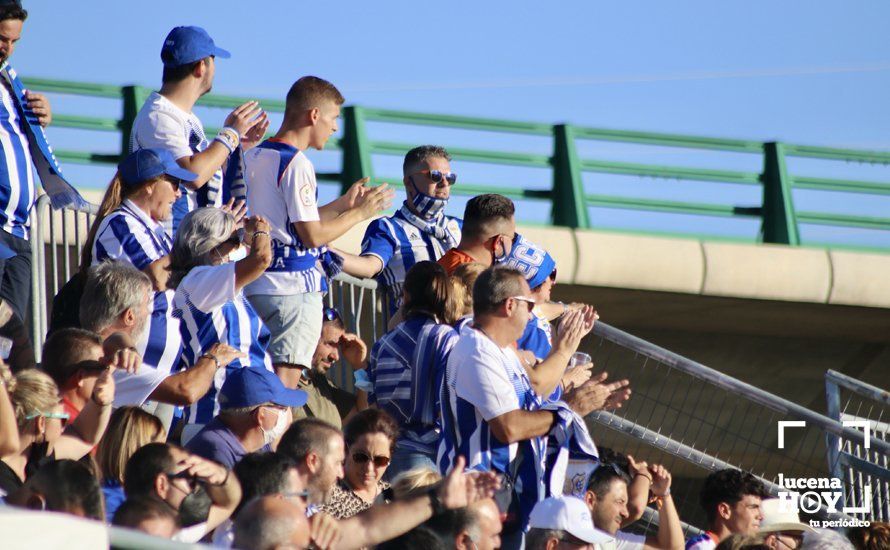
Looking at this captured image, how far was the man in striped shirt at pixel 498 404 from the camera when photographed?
23.1 ft

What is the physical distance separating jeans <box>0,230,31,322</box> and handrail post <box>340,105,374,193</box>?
617 cm

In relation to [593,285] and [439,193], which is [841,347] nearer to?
[593,285]

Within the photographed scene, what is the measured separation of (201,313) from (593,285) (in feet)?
23.0

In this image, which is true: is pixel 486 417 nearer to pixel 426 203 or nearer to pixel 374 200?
pixel 374 200

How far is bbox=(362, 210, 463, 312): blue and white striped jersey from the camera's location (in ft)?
31.0

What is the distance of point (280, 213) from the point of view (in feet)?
27.8

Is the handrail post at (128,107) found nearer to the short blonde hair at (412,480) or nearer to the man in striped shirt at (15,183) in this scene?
the man in striped shirt at (15,183)

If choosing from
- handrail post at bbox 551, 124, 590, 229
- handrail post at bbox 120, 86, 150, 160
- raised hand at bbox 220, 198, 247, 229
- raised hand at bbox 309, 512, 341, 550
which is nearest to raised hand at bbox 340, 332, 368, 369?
raised hand at bbox 220, 198, 247, 229

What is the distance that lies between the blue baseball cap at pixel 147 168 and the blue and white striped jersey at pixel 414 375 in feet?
4.30

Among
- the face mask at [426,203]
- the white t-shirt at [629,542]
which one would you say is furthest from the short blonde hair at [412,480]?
the face mask at [426,203]

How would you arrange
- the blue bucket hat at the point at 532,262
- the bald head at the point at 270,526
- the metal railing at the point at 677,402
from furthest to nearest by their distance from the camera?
the metal railing at the point at 677,402 < the blue bucket hat at the point at 532,262 < the bald head at the point at 270,526

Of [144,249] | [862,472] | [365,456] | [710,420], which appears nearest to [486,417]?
[365,456]

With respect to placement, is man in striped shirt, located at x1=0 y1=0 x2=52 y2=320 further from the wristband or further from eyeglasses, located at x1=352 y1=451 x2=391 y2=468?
the wristband

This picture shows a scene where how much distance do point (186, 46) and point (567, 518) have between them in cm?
320
